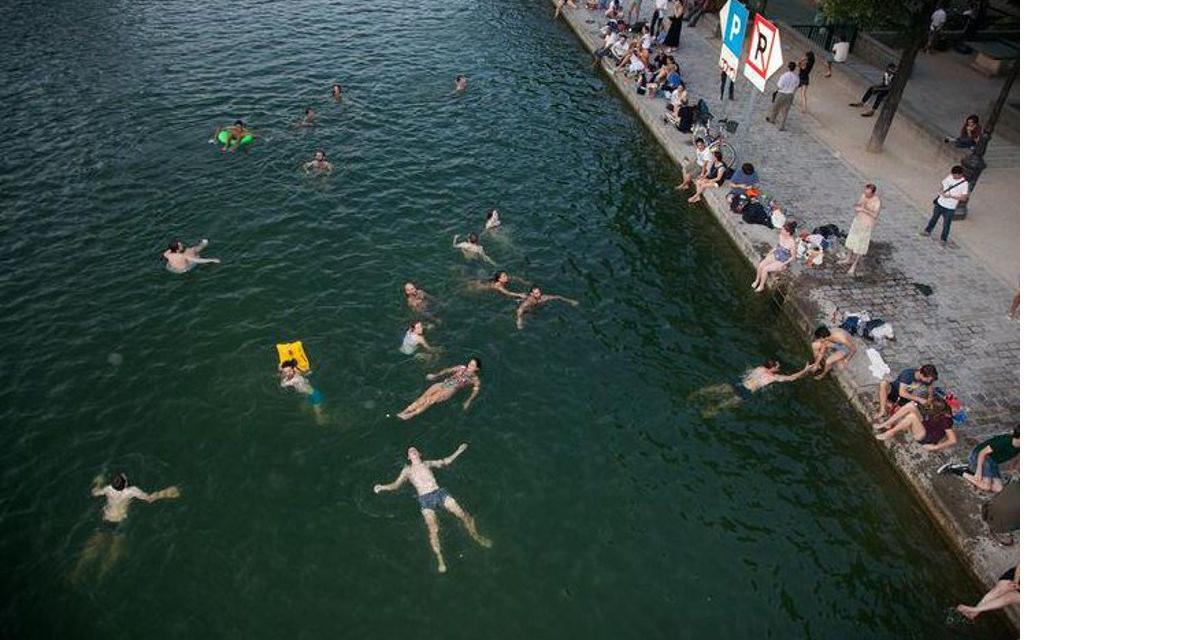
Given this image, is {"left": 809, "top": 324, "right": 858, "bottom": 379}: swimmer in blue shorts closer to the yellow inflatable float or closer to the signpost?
the signpost

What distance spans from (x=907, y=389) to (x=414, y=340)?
11.1 m

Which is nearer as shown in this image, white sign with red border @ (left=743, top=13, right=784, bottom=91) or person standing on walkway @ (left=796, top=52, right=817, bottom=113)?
white sign with red border @ (left=743, top=13, right=784, bottom=91)

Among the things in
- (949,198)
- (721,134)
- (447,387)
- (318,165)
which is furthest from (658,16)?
(447,387)

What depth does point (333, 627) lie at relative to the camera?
12.4 meters

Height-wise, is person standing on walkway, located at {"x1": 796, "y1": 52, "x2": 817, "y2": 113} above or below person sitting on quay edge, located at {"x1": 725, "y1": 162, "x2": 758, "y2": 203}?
above

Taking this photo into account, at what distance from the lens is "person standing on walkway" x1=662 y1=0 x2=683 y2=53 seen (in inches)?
1348

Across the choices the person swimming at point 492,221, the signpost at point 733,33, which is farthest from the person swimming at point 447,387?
the signpost at point 733,33

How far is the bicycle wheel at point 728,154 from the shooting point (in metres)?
25.4

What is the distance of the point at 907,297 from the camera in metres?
19.5

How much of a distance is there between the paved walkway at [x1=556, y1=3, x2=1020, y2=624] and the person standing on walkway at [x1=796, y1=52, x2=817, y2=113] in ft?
4.81

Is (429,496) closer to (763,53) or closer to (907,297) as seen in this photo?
(907,297)

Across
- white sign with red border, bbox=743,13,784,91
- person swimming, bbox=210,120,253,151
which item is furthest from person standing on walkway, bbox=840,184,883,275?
person swimming, bbox=210,120,253,151

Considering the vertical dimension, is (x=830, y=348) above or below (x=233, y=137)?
above

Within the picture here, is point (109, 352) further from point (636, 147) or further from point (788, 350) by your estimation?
point (636, 147)
